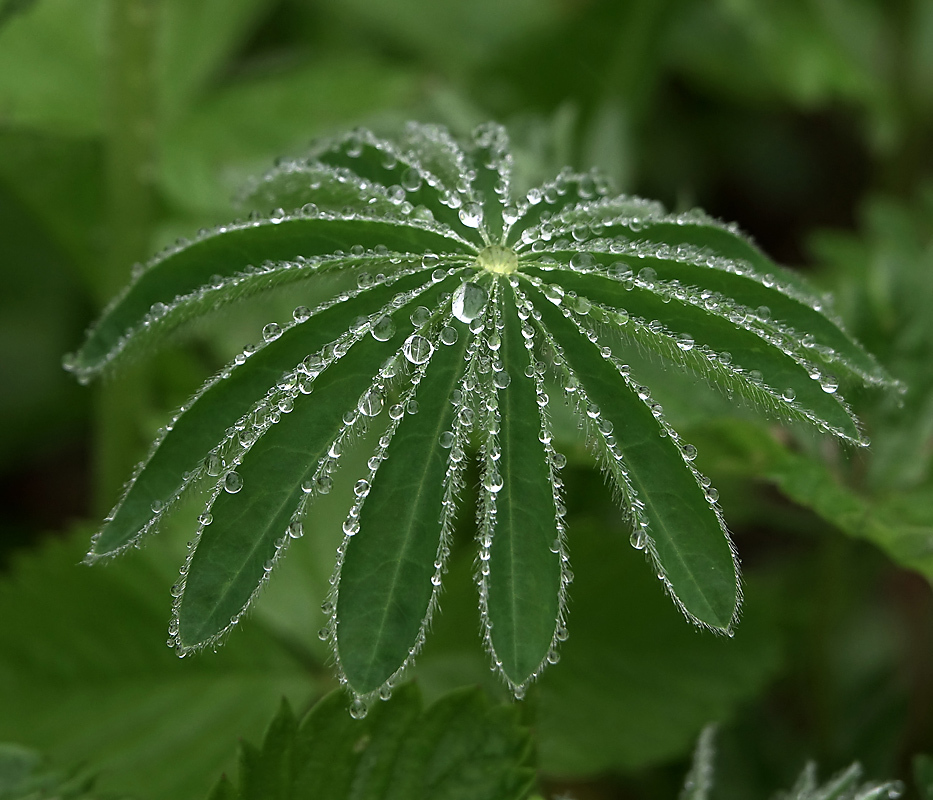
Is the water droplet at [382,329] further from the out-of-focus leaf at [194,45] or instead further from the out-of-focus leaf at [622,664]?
the out-of-focus leaf at [194,45]

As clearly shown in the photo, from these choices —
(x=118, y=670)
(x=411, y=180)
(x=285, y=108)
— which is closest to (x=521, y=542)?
(x=411, y=180)

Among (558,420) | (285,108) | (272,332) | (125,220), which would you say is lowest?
(272,332)

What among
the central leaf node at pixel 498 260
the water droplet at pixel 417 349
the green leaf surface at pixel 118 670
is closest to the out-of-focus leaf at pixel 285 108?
the green leaf surface at pixel 118 670

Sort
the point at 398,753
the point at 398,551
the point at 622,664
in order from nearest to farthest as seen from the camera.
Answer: the point at 398,551 → the point at 398,753 → the point at 622,664

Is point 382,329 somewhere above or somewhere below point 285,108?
below

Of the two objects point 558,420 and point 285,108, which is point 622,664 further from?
point 285,108

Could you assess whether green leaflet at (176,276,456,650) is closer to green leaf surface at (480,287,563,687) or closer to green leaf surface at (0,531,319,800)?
green leaf surface at (480,287,563,687)
